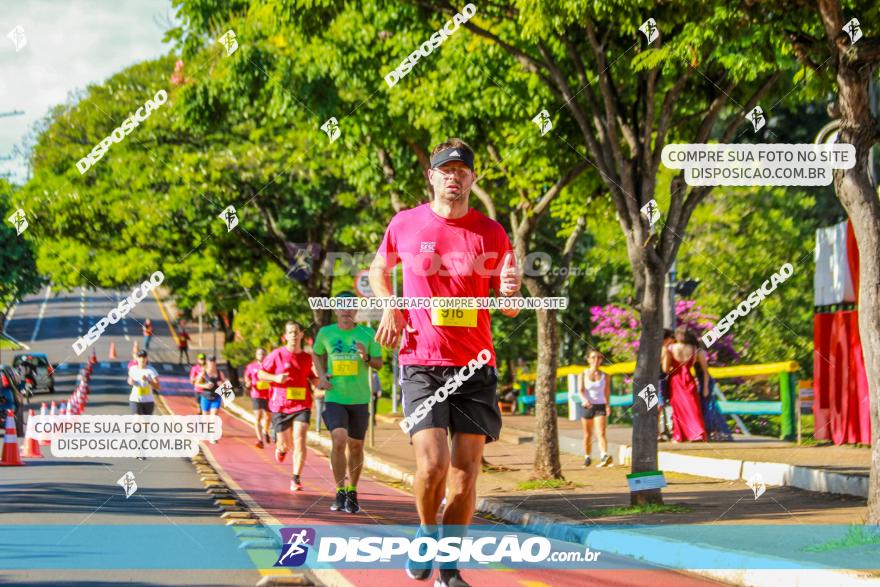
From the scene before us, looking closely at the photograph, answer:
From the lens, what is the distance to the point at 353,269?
37.7 metres

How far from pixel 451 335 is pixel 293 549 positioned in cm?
222

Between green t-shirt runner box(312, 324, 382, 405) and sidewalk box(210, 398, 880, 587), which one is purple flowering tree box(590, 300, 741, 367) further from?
green t-shirt runner box(312, 324, 382, 405)

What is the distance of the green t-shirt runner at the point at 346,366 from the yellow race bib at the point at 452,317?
6148 millimetres

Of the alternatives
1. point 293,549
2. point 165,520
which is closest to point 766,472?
point 165,520

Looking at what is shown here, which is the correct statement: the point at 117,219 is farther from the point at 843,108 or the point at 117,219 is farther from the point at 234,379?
the point at 843,108

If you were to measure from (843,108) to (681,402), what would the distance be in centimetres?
1199

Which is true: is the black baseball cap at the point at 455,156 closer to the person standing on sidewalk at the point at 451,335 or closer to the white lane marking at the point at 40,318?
the person standing on sidewalk at the point at 451,335

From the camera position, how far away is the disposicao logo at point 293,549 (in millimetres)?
8602

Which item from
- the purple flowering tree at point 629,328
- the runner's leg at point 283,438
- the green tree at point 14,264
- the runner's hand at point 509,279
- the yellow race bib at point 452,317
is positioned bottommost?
the runner's leg at point 283,438

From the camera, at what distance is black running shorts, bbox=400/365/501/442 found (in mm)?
7234

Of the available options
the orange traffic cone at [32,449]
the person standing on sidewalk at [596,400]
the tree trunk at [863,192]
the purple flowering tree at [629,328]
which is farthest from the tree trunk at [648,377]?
the purple flowering tree at [629,328]

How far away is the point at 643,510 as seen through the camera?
44.1 feet

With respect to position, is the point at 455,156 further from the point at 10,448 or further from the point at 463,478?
the point at 10,448

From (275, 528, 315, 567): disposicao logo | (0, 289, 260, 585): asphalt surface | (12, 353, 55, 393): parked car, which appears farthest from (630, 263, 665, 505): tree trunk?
(12, 353, 55, 393): parked car
